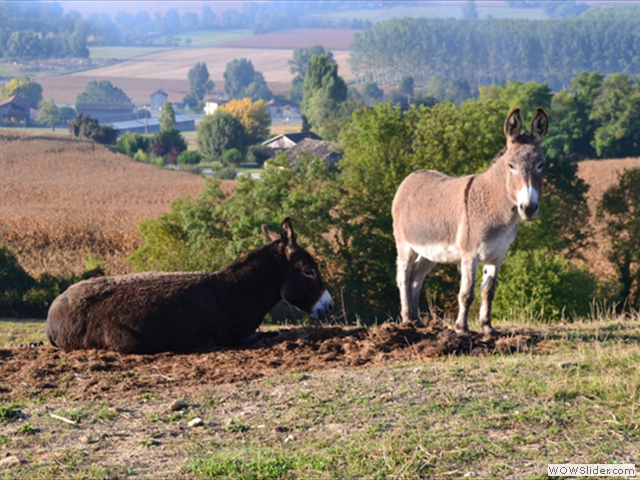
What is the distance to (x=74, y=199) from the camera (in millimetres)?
78375

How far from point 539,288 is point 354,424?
22626mm

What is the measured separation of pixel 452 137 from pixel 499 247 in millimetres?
37621

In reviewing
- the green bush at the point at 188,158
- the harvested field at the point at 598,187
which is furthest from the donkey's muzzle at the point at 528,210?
the green bush at the point at 188,158

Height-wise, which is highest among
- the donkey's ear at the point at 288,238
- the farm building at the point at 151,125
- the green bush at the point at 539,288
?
the donkey's ear at the point at 288,238

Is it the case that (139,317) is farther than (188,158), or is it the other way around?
(188,158)

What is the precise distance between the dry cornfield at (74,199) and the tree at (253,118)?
3082cm

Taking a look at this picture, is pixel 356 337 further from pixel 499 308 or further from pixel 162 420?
pixel 499 308

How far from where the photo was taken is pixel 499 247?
11938 mm

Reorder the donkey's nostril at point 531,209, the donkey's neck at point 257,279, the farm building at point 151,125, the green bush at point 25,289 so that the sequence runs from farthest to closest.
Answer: the farm building at point 151,125 < the green bush at point 25,289 < the donkey's neck at point 257,279 < the donkey's nostril at point 531,209

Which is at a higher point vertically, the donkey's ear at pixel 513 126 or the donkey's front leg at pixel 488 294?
the donkey's ear at pixel 513 126

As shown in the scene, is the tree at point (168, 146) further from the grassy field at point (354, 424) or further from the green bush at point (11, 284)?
the grassy field at point (354, 424)

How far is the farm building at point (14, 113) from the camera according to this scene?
585 feet

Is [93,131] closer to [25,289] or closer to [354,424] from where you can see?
[25,289]

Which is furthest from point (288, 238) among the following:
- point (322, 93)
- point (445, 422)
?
point (322, 93)
